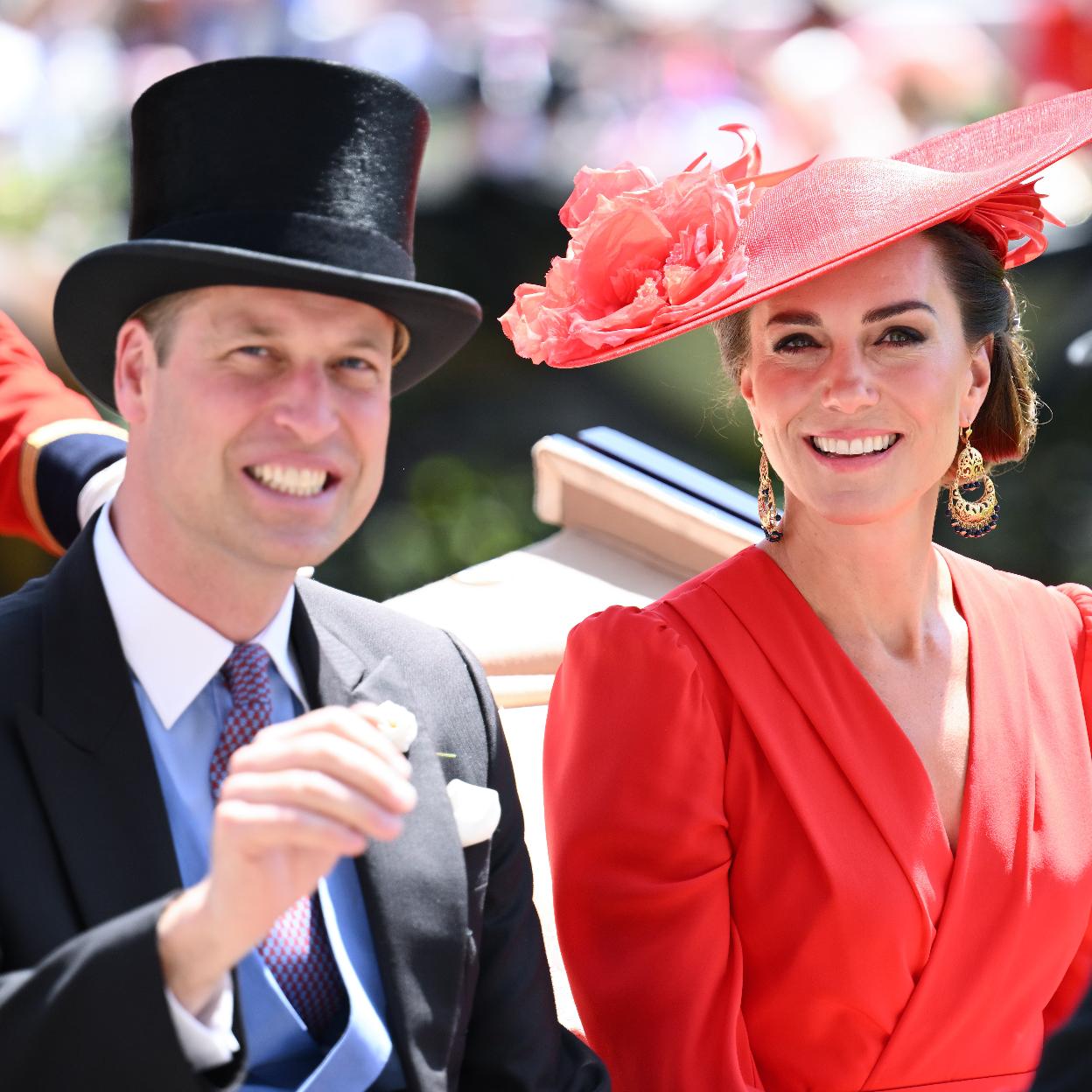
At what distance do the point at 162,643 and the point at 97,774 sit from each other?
16 centimetres

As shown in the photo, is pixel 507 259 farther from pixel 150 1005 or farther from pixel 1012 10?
pixel 150 1005

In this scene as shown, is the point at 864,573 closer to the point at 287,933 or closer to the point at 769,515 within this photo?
the point at 769,515

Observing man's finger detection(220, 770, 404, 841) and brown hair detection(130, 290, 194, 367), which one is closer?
man's finger detection(220, 770, 404, 841)

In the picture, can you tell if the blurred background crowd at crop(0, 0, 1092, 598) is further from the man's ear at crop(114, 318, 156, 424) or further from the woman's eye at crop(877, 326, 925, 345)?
the man's ear at crop(114, 318, 156, 424)

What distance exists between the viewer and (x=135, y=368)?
71.8 inches

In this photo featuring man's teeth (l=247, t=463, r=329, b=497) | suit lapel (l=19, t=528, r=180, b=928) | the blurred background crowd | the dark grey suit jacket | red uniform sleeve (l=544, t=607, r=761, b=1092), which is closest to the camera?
the dark grey suit jacket

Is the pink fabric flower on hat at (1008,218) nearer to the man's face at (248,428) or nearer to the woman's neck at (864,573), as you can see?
the woman's neck at (864,573)

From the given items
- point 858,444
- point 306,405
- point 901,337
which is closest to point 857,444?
point 858,444

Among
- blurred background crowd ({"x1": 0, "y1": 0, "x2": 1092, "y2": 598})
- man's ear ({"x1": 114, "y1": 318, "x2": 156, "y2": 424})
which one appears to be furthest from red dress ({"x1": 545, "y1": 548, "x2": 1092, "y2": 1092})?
blurred background crowd ({"x1": 0, "y1": 0, "x2": 1092, "y2": 598})

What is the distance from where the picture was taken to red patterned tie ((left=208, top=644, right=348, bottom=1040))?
1.74 m

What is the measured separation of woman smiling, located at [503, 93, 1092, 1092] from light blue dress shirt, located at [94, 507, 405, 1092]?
0.55 metres

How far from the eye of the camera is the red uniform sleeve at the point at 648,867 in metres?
2.20

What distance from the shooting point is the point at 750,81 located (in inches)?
262

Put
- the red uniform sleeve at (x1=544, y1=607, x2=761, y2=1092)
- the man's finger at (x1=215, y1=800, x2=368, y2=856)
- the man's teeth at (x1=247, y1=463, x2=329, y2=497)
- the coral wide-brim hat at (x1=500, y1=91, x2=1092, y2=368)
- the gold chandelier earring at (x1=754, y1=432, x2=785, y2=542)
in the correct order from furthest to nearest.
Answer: the gold chandelier earring at (x1=754, y1=432, x2=785, y2=542) → the coral wide-brim hat at (x1=500, y1=91, x2=1092, y2=368) → the red uniform sleeve at (x1=544, y1=607, x2=761, y2=1092) → the man's teeth at (x1=247, y1=463, x2=329, y2=497) → the man's finger at (x1=215, y1=800, x2=368, y2=856)
